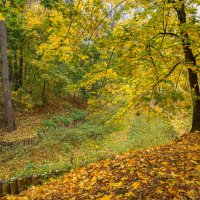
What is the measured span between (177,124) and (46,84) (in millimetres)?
10399

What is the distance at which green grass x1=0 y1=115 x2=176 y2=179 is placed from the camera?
901 centimetres

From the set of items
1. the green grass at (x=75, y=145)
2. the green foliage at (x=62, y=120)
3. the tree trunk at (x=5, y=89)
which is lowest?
the green grass at (x=75, y=145)

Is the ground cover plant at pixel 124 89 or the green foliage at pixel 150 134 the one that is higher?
the ground cover plant at pixel 124 89

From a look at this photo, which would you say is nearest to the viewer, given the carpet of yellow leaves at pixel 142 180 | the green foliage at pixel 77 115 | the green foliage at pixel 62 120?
the carpet of yellow leaves at pixel 142 180

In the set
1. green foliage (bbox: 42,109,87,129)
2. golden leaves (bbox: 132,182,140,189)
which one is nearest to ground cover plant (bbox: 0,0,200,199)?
golden leaves (bbox: 132,182,140,189)

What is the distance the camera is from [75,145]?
471 inches

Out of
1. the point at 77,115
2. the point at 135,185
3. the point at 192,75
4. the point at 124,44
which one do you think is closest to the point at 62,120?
the point at 77,115

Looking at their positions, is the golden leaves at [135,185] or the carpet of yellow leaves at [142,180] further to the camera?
the golden leaves at [135,185]

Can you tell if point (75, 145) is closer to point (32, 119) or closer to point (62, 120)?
point (62, 120)

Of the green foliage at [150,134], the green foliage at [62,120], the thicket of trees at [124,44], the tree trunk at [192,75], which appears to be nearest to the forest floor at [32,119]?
the green foliage at [62,120]

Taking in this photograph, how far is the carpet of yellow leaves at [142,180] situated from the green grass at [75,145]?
2.40 m

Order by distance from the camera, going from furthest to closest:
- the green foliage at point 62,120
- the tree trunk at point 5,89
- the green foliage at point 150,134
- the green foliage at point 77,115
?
the green foliage at point 77,115, the green foliage at point 62,120, the tree trunk at point 5,89, the green foliage at point 150,134

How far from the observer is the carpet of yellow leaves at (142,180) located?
3.29m

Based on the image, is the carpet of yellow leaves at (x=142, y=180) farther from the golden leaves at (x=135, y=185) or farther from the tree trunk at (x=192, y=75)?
the tree trunk at (x=192, y=75)
